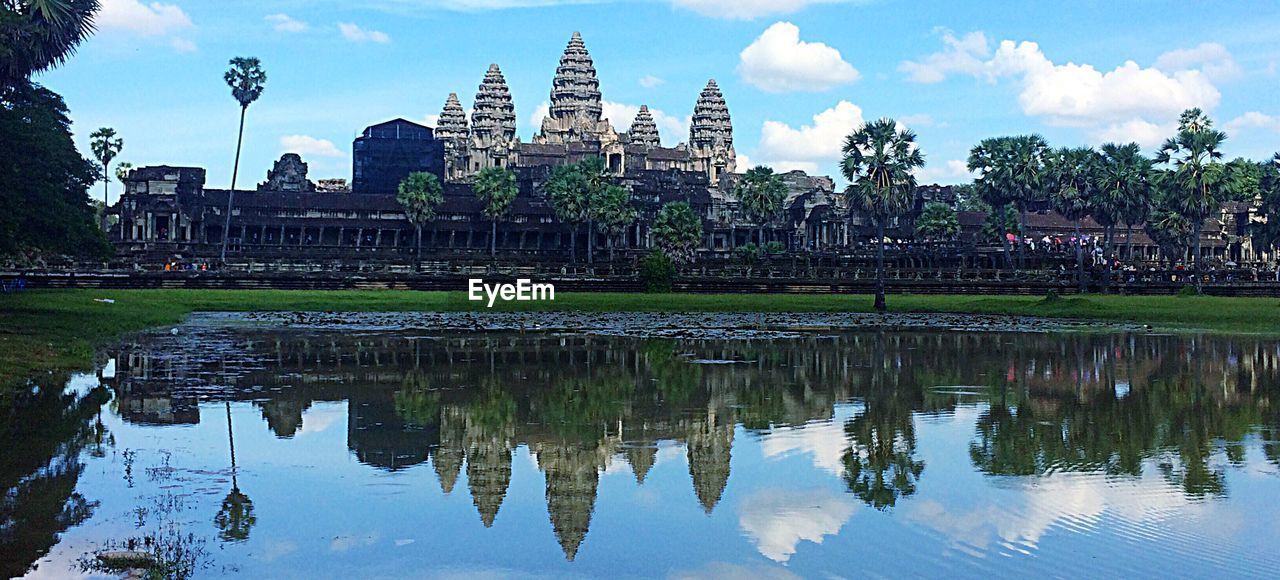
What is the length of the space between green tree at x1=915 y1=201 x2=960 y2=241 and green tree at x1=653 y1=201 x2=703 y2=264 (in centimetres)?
2723

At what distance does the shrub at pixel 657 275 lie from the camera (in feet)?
233

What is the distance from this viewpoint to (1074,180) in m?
88.6

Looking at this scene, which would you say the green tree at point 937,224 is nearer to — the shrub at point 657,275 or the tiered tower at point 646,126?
the shrub at point 657,275

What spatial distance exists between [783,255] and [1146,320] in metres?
45.2

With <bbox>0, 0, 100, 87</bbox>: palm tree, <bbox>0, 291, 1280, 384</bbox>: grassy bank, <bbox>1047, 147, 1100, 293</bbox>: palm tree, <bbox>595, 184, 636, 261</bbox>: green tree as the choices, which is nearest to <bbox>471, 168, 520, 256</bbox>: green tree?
<bbox>595, 184, 636, 261</bbox>: green tree

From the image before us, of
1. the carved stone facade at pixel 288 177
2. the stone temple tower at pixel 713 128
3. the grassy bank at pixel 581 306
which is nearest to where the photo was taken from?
the grassy bank at pixel 581 306

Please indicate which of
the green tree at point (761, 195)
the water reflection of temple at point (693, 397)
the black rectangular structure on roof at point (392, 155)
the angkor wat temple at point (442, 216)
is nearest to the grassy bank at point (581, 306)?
the water reflection of temple at point (693, 397)

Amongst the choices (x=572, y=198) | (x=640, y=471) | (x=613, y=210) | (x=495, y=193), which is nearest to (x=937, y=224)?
(x=613, y=210)

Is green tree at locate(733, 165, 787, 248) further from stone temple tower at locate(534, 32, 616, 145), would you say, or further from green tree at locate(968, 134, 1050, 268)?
stone temple tower at locate(534, 32, 616, 145)

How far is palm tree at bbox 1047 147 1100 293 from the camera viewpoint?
3479 inches

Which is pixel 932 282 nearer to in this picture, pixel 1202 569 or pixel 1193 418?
pixel 1193 418

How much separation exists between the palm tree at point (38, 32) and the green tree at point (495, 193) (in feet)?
205

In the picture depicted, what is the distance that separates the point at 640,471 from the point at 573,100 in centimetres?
15480

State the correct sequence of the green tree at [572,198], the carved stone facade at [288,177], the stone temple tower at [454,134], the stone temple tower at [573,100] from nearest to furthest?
the green tree at [572,198]
the carved stone facade at [288,177]
the stone temple tower at [454,134]
the stone temple tower at [573,100]
